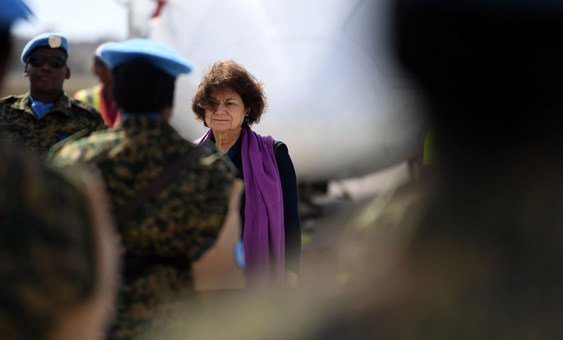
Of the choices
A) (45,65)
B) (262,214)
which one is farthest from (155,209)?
(45,65)

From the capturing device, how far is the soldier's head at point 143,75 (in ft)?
7.80

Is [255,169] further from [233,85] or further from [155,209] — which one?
[155,209]

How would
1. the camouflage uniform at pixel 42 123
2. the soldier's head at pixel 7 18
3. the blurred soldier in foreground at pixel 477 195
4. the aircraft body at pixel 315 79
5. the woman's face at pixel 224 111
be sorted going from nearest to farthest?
1. the blurred soldier in foreground at pixel 477 195
2. the soldier's head at pixel 7 18
3. the woman's face at pixel 224 111
4. the camouflage uniform at pixel 42 123
5. the aircraft body at pixel 315 79

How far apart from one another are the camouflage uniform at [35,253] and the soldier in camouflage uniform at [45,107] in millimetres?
3199

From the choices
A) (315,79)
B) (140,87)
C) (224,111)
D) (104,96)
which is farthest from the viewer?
(104,96)

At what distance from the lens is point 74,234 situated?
1232 mm

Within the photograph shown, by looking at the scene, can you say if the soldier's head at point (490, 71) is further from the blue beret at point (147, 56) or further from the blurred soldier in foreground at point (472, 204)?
the blue beret at point (147, 56)

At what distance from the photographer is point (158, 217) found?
2176 mm

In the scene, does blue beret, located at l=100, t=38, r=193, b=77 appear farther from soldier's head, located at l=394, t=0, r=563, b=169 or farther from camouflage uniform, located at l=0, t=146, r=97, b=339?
soldier's head, located at l=394, t=0, r=563, b=169

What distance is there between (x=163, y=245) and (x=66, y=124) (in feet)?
7.75

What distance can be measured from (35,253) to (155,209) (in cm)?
98

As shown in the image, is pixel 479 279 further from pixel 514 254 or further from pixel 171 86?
pixel 171 86

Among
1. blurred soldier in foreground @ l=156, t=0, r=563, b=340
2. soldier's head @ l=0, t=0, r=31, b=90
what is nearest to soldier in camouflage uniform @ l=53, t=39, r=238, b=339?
soldier's head @ l=0, t=0, r=31, b=90

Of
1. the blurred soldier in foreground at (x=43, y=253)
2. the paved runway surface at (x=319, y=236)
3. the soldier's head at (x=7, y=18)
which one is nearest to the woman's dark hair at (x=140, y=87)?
the paved runway surface at (x=319, y=236)
